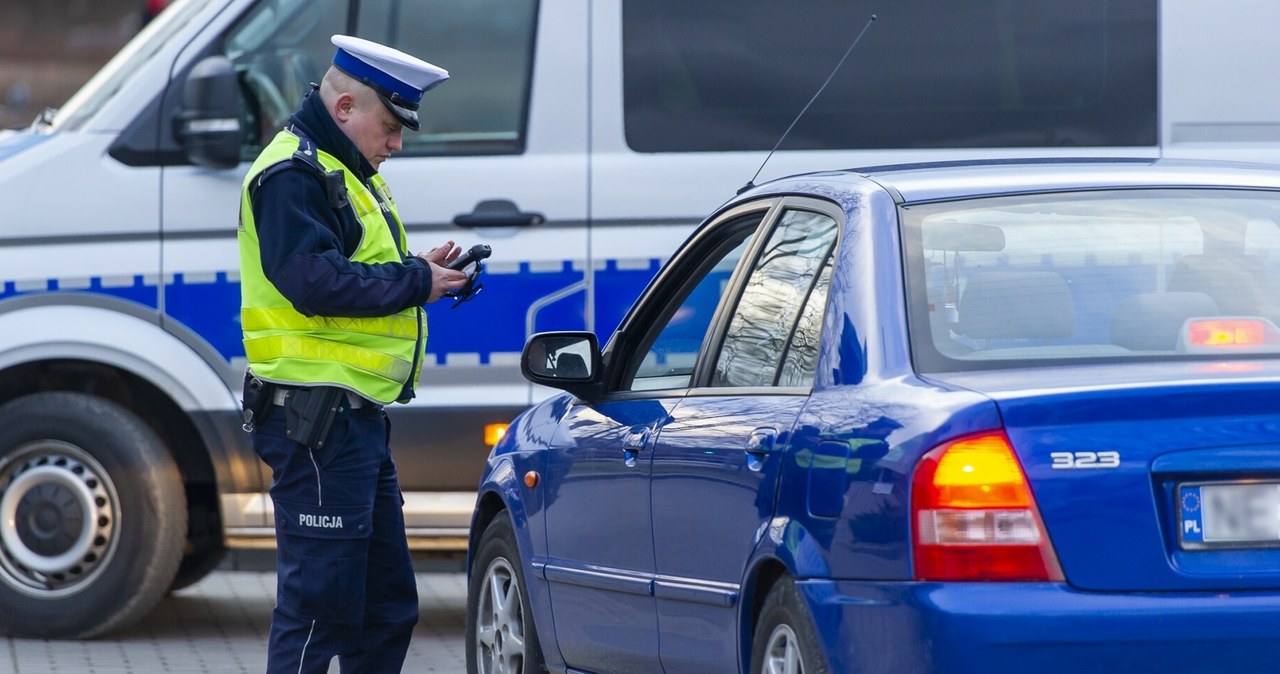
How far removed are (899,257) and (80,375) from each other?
15.1 feet

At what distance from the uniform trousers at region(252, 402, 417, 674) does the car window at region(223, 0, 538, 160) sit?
233 centimetres

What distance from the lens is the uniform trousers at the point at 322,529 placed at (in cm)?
537

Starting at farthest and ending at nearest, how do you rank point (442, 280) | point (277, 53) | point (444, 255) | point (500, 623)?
point (277, 53) → point (500, 623) → point (444, 255) → point (442, 280)

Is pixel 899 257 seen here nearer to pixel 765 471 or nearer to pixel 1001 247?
pixel 1001 247

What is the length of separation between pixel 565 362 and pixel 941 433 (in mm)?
1846

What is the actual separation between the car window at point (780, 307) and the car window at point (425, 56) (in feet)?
10.4

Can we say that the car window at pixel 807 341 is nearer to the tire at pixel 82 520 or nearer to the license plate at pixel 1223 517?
the license plate at pixel 1223 517

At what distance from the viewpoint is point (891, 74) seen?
306 inches

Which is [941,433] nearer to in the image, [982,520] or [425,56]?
[982,520]

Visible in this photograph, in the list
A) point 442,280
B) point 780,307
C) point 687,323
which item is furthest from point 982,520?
point 442,280

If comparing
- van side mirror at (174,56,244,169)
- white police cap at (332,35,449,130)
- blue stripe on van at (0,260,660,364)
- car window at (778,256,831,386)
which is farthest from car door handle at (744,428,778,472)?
van side mirror at (174,56,244,169)

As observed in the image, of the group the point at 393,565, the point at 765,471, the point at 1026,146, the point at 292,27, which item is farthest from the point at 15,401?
the point at 765,471

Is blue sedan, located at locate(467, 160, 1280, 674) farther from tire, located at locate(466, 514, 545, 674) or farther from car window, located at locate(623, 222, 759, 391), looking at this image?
tire, located at locate(466, 514, 545, 674)

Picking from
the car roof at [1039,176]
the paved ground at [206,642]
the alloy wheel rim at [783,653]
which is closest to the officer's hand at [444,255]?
the car roof at [1039,176]
